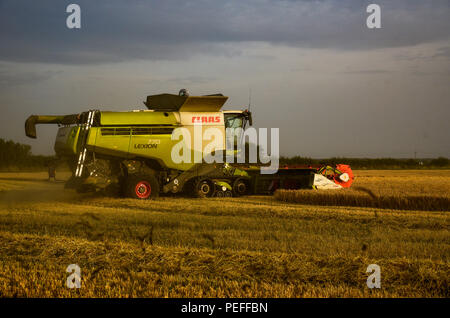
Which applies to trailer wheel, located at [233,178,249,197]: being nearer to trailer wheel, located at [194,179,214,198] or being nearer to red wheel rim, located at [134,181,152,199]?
trailer wheel, located at [194,179,214,198]

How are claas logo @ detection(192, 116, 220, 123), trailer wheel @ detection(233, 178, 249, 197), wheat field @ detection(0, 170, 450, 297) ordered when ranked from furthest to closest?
trailer wheel @ detection(233, 178, 249, 197)
claas logo @ detection(192, 116, 220, 123)
wheat field @ detection(0, 170, 450, 297)

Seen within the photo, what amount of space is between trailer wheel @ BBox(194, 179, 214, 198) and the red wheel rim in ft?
4.68

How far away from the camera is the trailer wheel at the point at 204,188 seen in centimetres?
1525

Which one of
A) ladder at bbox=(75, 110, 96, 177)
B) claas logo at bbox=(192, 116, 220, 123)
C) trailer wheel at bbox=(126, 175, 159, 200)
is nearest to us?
ladder at bbox=(75, 110, 96, 177)

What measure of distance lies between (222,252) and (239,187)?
953 centimetres

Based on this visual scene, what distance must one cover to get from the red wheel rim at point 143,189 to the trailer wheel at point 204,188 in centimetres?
143

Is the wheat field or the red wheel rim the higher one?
the red wheel rim

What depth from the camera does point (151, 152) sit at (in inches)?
579

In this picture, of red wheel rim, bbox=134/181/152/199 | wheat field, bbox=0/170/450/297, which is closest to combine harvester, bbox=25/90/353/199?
red wheel rim, bbox=134/181/152/199

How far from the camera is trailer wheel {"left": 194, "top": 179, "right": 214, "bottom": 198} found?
15.2 metres

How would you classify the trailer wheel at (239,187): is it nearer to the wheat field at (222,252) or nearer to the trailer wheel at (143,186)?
the trailer wheel at (143,186)
